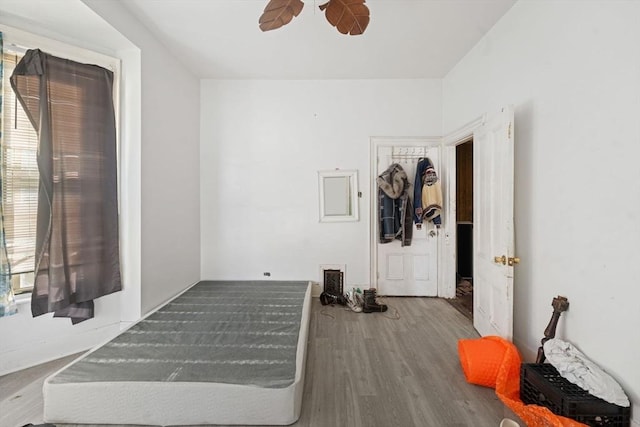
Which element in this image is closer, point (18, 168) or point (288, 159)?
Answer: point (18, 168)

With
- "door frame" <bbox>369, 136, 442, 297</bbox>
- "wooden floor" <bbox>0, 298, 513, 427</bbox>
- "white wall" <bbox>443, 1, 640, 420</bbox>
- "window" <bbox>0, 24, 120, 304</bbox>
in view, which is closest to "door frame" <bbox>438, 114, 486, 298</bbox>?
"door frame" <bbox>369, 136, 442, 297</bbox>

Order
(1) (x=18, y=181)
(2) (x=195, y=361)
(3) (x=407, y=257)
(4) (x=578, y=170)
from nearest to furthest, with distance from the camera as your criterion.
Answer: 1. (4) (x=578, y=170)
2. (2) (x=195, y=361)
3. (1) (x=18, y=181)
4. (3) (x=407, y=257)

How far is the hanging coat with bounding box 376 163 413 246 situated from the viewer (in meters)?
3.40

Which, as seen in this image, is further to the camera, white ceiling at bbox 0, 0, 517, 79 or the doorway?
the doorway

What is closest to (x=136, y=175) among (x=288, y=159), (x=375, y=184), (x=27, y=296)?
(x=27, y=296)

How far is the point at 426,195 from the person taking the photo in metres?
3.35

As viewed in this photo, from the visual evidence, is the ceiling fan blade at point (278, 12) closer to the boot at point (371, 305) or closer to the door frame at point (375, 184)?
the door frame at point (375, 184)

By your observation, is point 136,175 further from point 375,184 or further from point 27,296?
point 375,184

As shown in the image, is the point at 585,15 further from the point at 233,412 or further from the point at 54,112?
the point at 54,112

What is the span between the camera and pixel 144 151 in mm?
2529

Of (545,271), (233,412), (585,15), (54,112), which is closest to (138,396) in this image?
(233,412)

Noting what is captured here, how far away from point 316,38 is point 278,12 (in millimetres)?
882

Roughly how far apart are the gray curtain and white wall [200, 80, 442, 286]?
4.27ft

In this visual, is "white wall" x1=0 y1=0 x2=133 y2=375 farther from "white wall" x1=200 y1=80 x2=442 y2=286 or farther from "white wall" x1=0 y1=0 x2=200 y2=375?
"white wall" x1=200 y1=80 x2=442 y2=286
